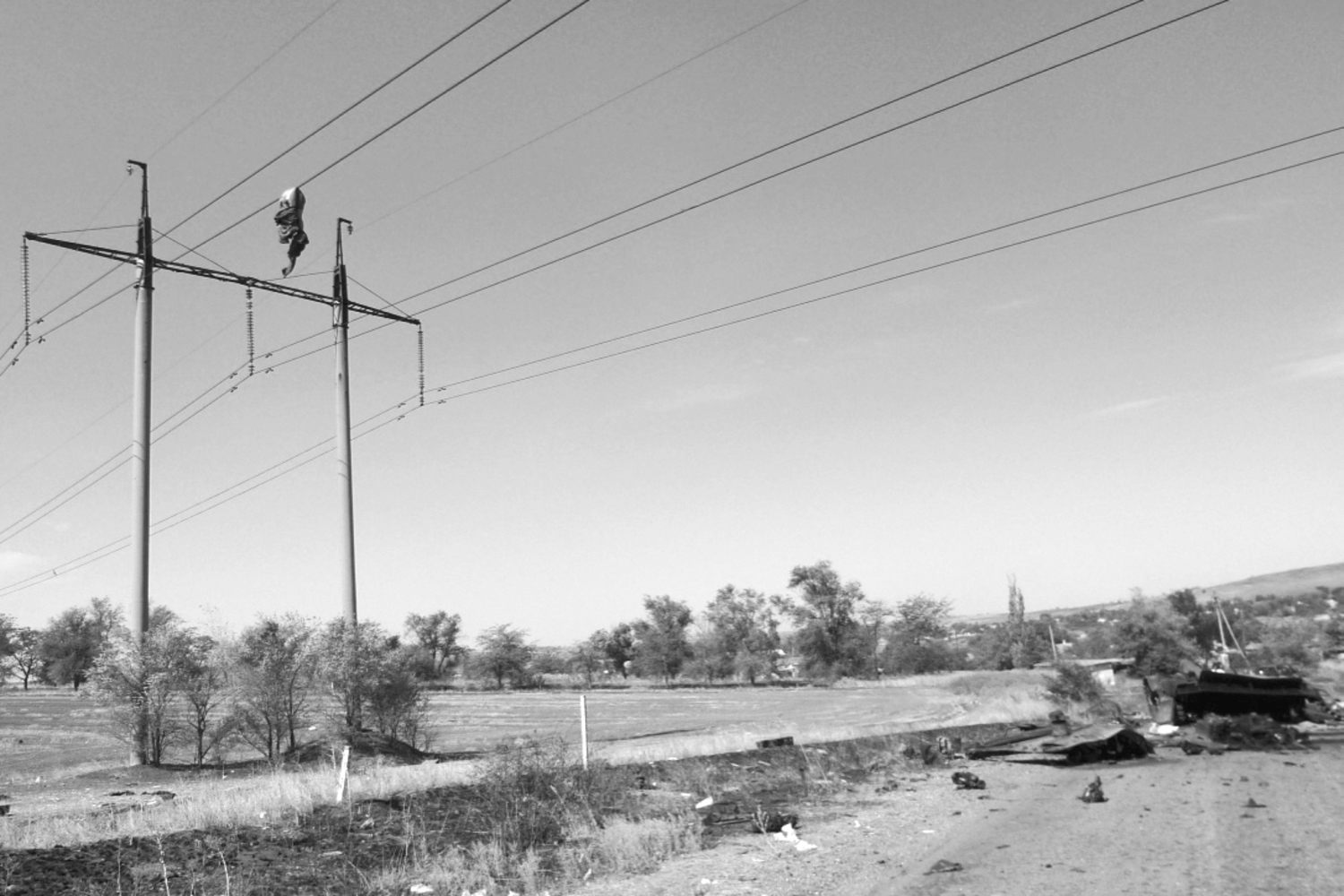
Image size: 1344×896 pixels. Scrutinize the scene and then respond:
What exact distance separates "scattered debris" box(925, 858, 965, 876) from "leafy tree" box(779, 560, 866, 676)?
3419 inches

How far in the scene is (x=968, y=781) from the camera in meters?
17.3

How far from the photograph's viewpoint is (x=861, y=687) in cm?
7875

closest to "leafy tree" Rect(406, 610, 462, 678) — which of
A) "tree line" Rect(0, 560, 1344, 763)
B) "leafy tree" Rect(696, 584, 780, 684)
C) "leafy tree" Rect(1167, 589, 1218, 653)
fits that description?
"tree line" Rect(0, 560, 1344, 763)

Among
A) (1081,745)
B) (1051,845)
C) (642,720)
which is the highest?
(1051,845)

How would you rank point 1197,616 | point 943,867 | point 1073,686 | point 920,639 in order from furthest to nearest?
point 920,639 → point 1197,616 → point 1073,686 → point 943,867

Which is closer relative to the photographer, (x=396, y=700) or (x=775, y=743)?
(x=775, y=743)

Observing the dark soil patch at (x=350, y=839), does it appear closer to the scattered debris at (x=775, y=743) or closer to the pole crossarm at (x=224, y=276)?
the scattered debris at (x=775, y=743)

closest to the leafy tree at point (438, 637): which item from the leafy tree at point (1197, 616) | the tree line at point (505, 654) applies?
the tree line at point (505, 654)

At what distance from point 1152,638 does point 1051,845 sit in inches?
2081

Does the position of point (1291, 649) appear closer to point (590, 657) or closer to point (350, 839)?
point (350, 839)

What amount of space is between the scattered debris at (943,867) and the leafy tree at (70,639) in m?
109

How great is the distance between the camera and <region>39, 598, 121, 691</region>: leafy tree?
326ft

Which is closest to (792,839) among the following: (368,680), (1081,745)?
(1081,745)

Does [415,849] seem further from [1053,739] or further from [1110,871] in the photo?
[1053,739]
